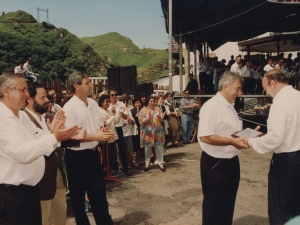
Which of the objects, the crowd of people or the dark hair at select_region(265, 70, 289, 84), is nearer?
the dark hair at select_region(265, 70, 289, 84)

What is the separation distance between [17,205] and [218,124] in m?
2.14

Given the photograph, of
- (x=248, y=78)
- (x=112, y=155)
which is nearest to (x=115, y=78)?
(x=112, y=155)

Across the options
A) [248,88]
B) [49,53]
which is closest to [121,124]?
[248,88]

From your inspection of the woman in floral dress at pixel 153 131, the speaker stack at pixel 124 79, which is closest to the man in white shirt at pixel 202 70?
the speaker stack at pixel 124 79

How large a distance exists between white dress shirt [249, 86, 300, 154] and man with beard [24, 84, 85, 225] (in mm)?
2293

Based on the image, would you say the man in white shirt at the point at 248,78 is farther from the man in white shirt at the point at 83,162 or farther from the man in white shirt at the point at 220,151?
the man in white shirt at the point at 83,162

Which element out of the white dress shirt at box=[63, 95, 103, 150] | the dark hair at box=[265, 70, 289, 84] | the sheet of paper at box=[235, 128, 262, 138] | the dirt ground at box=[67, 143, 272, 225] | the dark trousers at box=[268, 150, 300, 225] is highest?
the dark hair at box=[265, 70, 289, 84]

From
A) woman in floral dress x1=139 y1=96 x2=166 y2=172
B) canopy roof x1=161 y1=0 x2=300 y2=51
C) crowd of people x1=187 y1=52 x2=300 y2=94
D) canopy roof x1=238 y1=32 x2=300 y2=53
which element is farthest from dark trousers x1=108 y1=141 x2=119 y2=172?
canopy roof x1=238 y1=32 x2=300 y2=53

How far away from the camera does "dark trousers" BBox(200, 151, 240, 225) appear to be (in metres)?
3.56

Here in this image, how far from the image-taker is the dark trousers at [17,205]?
8.63 ft

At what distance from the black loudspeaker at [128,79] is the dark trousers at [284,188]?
7535mm

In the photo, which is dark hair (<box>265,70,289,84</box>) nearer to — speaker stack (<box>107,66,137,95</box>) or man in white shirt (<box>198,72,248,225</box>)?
man in white shirt (<box>198,72,248,225</box>)

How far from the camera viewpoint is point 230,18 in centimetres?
1611

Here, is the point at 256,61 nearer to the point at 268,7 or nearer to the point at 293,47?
the point at 268,7
